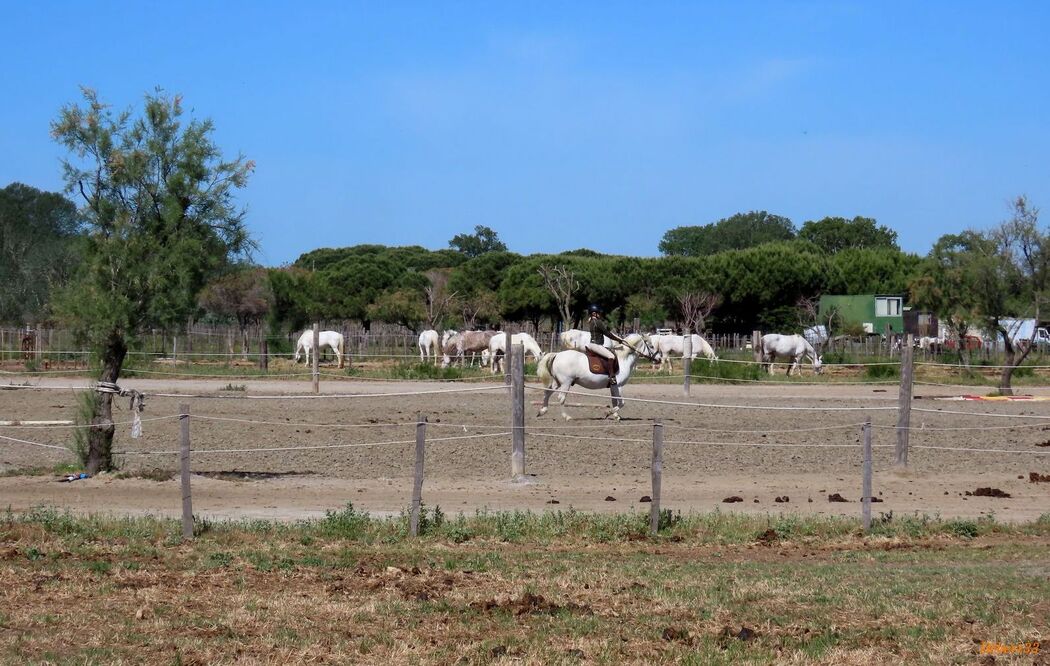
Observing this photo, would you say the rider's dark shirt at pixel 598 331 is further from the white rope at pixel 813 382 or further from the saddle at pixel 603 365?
the white rope at pixel 813 382

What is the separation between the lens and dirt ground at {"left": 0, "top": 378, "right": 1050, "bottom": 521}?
51.2 feet

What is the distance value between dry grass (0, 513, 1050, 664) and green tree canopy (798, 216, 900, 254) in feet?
353

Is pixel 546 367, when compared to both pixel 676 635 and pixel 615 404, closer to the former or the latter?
pixel 615 404

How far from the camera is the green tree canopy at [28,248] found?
223 feet

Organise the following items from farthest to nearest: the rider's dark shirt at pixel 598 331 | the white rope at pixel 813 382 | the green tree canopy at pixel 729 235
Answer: the green tree canopy at pixel 729 235 → the white rope at pixel 813 382 → the rider's dark shirt at pixel 598 331

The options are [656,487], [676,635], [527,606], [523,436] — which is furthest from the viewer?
[523,436]

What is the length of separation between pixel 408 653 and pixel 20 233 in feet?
314

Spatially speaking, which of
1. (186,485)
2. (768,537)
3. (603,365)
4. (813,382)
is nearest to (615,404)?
(603,365)

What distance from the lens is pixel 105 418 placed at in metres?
17.2

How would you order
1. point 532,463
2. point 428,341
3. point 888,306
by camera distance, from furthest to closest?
point 888,306 → point 428,341 → point 532,463

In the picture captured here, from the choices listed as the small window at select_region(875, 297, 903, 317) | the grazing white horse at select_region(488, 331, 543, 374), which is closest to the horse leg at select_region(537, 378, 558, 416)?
the grazing white horse at select_region(488, 331, 543, 374)

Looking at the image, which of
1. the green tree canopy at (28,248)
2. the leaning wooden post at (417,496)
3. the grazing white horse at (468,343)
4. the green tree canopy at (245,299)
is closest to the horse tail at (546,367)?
the leaning wooden post at (417,496)

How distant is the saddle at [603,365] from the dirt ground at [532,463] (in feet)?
3.35

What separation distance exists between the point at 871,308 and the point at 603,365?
5329cm
